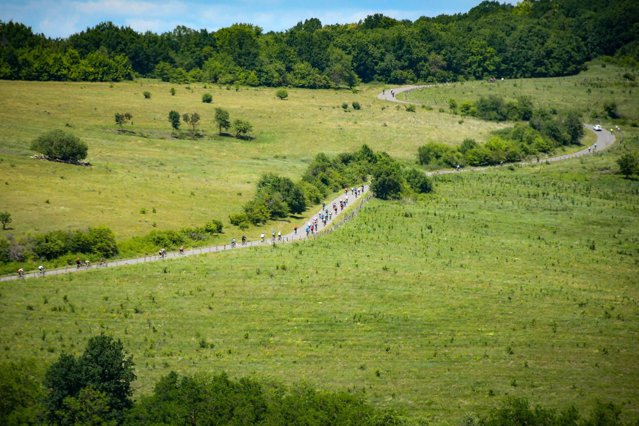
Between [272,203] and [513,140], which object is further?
[513,140]

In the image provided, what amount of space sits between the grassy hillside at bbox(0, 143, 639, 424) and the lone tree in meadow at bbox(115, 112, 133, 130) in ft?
189

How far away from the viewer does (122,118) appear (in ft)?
436

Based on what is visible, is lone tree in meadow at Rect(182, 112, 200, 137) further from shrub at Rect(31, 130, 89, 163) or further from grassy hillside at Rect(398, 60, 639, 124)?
grassy hillside at Rect(398, 60, 639, 124)

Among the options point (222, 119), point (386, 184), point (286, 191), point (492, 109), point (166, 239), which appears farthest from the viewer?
point (492, 109)

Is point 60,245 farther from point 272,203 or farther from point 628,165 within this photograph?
point 628,165

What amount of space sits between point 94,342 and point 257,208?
1863 inches

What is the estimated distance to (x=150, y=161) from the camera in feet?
367

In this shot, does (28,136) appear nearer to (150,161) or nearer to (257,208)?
(150,161)

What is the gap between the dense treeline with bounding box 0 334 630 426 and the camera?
Answer: 39.5 m

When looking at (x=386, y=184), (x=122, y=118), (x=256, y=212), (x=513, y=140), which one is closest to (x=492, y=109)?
(x=513, y=140)

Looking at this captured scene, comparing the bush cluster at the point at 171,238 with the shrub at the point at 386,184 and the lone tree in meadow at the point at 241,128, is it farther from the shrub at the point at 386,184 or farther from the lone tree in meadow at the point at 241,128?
the lone tree in meadow at the point at 241,128

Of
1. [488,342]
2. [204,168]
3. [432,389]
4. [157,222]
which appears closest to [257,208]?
[157,222]

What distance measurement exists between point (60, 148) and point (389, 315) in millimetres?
58889

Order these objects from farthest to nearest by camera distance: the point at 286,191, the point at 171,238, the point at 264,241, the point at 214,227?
1. the point at 286,191
2. the point at 214,227
3. the point at 264,241
4. the point at 171,238
